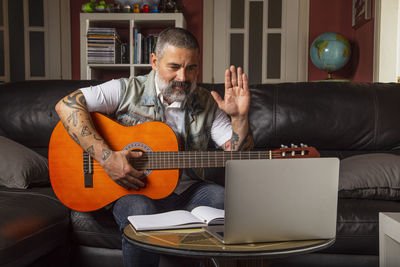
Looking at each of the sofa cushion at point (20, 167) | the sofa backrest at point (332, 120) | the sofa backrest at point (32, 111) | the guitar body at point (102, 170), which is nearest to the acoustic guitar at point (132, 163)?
the guitar body at point (102, 170)

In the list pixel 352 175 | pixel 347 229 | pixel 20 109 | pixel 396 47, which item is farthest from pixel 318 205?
pixel 396 47

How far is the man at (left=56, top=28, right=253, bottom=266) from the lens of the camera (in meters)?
1.40

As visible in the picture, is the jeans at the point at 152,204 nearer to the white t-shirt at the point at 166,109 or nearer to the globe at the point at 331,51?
the white t-shirt at the point at 166,109

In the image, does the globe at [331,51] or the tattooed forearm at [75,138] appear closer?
the tattooed forearm at [75,138]

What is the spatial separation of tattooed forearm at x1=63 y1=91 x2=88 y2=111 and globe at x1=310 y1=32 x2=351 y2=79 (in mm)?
2444

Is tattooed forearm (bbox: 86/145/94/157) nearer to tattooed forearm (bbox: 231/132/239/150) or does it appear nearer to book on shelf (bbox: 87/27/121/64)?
tattooed forearm (bbox: 231/132/239/150)

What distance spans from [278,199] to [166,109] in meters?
0.89

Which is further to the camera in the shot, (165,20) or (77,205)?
(165,20)

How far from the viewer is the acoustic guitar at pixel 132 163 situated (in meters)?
1.41

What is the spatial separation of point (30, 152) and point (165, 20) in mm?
2159

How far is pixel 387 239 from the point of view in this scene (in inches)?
42.3

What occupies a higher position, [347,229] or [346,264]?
[347,229]

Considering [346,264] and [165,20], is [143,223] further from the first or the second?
[165,20]

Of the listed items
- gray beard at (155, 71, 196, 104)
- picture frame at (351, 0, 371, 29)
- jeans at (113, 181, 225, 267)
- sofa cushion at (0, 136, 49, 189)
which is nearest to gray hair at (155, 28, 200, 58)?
gray beard at (155, 71, 196, 104)
